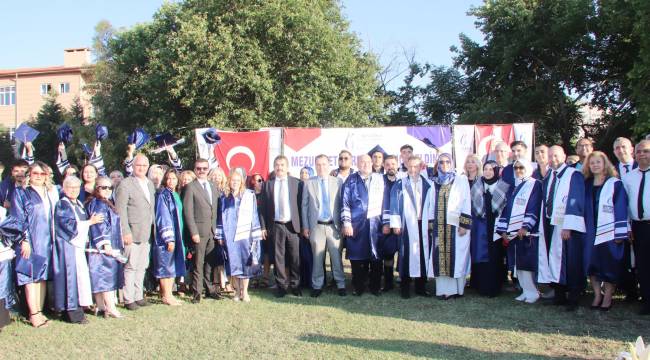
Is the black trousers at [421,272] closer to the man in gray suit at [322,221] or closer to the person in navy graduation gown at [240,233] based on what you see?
the man in gray suit at [322,221]

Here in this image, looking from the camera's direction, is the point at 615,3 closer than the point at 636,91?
No

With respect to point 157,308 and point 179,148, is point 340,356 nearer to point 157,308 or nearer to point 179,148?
point 157,308

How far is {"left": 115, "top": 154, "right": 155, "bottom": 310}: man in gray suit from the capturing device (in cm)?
628

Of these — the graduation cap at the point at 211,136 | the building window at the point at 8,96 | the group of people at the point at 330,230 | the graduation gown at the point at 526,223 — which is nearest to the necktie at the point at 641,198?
the group of people at the point at 330,230

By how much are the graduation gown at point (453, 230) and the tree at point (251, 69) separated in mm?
13471

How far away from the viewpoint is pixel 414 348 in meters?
4.80

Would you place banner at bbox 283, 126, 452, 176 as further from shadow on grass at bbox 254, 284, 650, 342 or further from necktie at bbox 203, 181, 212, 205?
shadow on grass at bbox 254, 284, 650, 342

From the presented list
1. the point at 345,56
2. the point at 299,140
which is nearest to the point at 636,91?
the point at 345,56

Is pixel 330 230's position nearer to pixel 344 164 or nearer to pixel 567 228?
pixel 344 164

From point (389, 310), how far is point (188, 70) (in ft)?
49.4

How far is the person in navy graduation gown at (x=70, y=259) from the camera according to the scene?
5691 mm

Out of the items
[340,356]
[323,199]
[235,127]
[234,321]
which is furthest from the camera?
[235,127]

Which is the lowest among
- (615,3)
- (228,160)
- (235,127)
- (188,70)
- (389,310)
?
(389,310)

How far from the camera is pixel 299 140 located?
1050 centimetres
